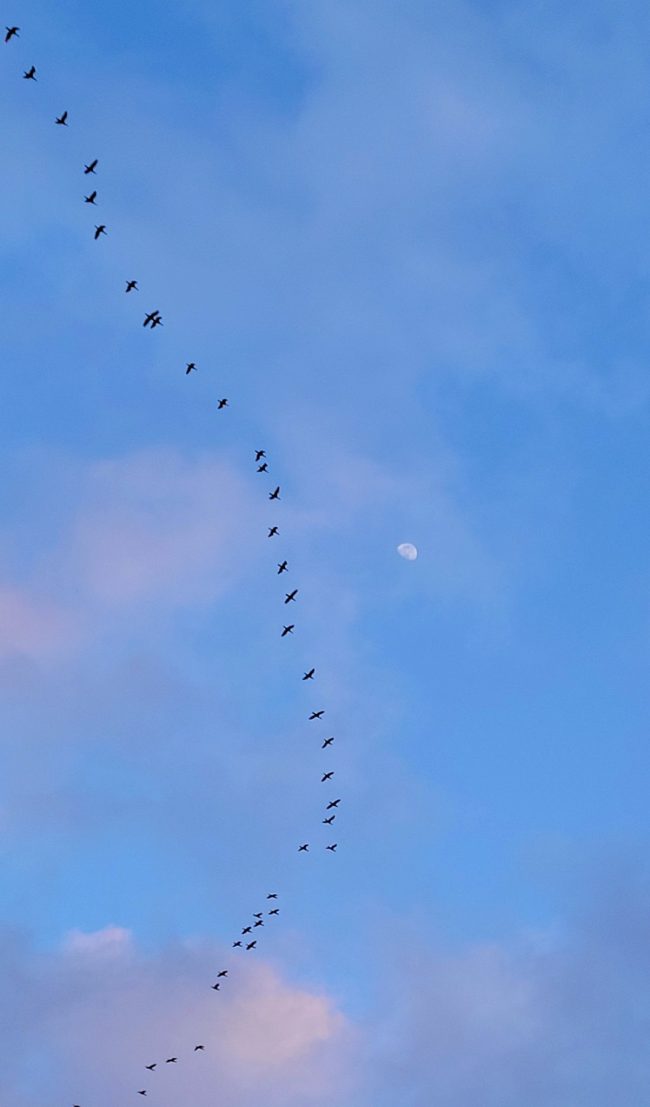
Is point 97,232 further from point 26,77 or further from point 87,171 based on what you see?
point 26,77

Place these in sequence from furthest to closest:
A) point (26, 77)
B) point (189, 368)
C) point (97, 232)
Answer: point (189, 368), point (97, 232), point (26, 77)

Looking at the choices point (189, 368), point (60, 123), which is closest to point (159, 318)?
point (189, 368)

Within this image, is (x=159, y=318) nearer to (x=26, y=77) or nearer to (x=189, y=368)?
(x=189, y=368)

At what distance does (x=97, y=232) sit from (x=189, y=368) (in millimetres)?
24951

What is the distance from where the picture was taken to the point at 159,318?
182375 mm

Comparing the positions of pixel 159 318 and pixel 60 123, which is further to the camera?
pixel 159 318

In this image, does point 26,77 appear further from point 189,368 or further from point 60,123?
point 189,368

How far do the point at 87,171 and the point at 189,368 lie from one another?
32.6 metres

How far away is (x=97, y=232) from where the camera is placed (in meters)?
174

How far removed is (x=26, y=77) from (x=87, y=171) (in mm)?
13242

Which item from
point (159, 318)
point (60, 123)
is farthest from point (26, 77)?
point (159, 318)

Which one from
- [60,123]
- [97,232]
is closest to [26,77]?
[60,123]

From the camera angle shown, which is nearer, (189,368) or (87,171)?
(87,171)

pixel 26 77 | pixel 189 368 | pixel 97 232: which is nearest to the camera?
pixel 26 77
